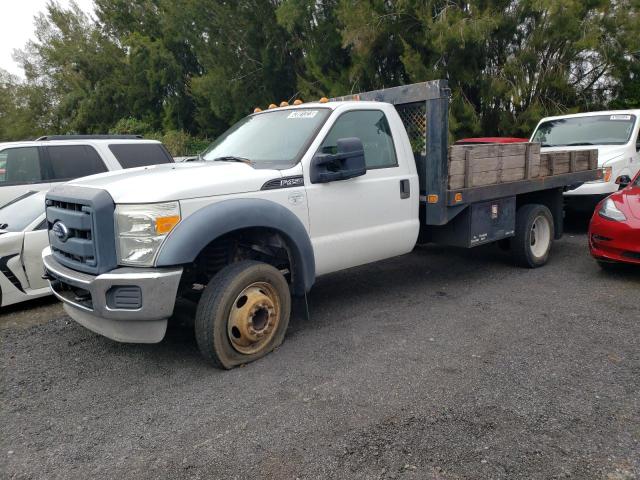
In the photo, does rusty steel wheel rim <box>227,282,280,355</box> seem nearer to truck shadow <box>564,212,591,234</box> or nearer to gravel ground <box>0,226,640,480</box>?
gravel ground <box>0,226,640,480</box>

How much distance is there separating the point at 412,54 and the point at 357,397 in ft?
38.0

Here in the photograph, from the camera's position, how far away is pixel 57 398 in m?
3.70

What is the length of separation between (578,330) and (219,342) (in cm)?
300

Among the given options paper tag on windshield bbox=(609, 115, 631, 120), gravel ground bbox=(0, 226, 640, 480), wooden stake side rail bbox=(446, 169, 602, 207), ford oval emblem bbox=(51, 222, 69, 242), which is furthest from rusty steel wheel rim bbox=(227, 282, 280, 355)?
paper tag on windshield bbox=(609, 115, 631, 120)

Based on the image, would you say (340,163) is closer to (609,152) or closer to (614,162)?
(614,162)

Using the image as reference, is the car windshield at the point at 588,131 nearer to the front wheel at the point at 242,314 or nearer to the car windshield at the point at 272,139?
the car windshield at the point at 272,139

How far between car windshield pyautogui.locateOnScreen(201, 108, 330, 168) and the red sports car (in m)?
3.49

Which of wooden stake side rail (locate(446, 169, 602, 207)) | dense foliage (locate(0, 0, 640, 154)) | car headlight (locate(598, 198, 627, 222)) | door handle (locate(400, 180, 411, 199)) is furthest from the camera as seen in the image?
dense foliage (locate(0, 0, 640, 154))

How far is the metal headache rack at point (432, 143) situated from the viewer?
5.17m

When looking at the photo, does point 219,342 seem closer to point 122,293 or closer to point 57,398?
point 122,293

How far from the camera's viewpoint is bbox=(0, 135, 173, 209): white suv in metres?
7.65

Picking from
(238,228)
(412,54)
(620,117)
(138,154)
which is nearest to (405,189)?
(238,228)

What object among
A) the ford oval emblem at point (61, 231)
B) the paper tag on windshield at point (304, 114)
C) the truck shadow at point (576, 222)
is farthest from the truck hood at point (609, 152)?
the ford oval emblem at point (61, 231)

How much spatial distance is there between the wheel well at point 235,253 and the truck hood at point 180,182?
36 cm
